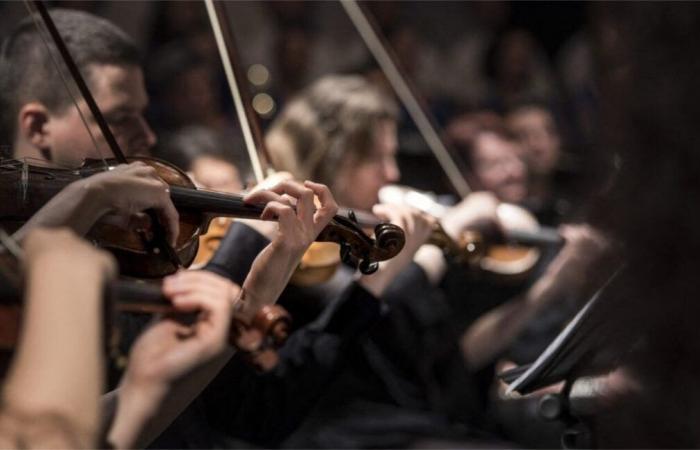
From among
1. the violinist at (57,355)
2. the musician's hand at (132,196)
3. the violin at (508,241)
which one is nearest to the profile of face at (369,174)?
the violin at (508,241)

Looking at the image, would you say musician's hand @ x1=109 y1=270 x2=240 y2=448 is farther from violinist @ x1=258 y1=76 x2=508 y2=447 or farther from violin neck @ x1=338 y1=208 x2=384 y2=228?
violinist @ x1=258 y1=76 x2=508 y2=447

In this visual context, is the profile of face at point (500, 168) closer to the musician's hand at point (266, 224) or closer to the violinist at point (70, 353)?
the musician's hand at point (266, 224)

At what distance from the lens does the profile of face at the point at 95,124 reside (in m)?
1.36

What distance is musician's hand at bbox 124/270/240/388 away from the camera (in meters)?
0.99

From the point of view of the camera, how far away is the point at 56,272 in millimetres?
876

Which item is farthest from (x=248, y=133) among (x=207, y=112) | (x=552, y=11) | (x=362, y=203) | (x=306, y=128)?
(x=552, y=11)

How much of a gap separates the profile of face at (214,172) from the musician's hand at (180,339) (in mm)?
920

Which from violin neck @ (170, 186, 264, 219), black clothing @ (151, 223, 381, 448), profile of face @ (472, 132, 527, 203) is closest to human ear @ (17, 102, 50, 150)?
violin neck @ (170, 186, 264, 219)

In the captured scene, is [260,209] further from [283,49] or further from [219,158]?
[283,49]

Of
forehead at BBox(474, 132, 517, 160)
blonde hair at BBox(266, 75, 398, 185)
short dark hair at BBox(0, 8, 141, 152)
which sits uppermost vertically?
short dark hair at BBox(0, 8, 141, 152)

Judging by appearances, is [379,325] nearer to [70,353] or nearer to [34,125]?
[34,125]

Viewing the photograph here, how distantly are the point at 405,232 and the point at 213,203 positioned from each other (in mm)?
519

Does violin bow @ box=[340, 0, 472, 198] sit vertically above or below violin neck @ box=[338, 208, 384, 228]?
below

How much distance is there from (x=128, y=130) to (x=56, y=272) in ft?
2.12
